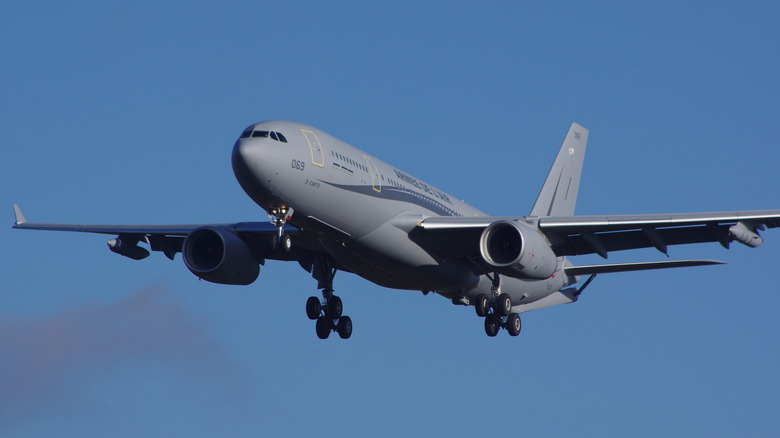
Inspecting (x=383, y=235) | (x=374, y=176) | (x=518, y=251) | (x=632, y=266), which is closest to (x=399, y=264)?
(x=383, y=235)

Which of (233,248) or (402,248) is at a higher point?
(402,248)

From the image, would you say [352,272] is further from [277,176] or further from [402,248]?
[277,176]

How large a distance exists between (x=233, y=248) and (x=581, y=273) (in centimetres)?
1222

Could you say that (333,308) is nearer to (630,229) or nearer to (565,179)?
(630,229)

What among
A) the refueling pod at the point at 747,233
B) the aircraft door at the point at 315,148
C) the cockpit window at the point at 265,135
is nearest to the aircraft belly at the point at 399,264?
the aircraft door at the point at 315,148

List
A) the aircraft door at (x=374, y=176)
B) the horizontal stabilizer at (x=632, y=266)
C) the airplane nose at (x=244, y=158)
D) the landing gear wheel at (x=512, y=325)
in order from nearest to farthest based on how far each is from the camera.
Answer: the airplane nose at (x=244, y=158) → the aircraft door at (x=374, y=176) → the horizontal stabilizer at (x=632, y=266) → the landing gear wheel at (x=512, y=325)

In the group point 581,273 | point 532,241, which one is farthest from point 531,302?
point 532,241

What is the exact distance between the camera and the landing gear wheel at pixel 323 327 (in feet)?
128

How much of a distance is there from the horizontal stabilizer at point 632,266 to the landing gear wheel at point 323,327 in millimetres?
8802

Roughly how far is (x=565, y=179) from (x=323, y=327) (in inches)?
562

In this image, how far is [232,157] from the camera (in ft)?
98.3

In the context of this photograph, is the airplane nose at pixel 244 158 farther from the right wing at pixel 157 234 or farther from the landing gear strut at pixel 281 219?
the right wing at pixel 157 234

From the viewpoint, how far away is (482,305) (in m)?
38.1

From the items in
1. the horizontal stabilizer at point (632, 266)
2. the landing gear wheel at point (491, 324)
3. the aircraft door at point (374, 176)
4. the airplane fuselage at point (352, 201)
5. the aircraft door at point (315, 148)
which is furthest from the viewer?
the landing gear wheel at point (491, 324)
